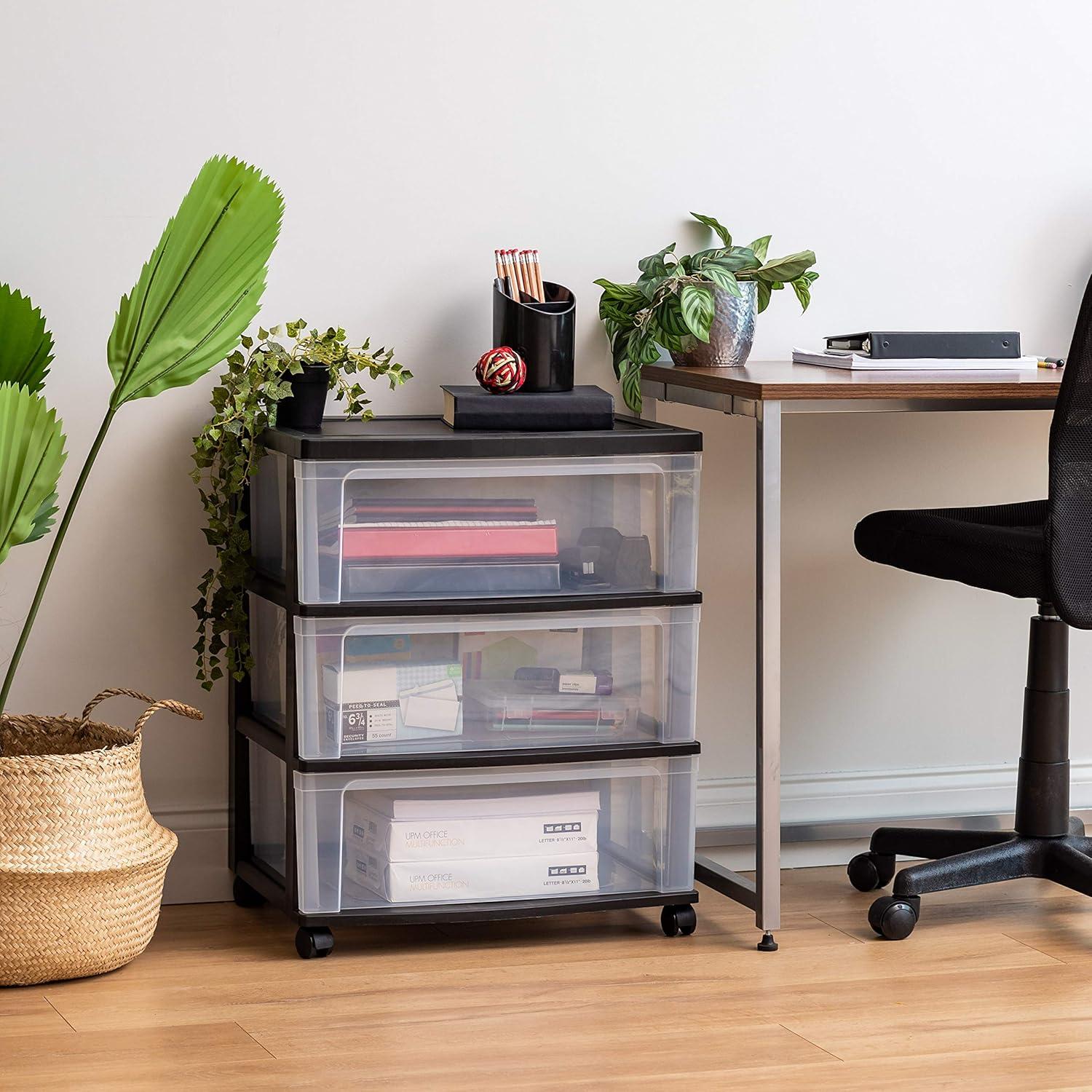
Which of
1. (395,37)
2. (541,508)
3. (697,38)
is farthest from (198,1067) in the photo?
(697,38)

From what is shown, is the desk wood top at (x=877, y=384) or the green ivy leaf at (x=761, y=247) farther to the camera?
the green ivy leaf at (x=761, y=247)

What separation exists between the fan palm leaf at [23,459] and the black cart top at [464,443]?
0.32 m

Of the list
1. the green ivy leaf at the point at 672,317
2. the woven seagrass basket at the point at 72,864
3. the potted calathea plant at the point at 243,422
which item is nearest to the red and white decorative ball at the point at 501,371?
the potted calathea plant at the point at 243,422

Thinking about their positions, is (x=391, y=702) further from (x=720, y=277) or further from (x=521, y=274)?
(x=720, y=277)

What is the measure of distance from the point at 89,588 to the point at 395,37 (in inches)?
37.7

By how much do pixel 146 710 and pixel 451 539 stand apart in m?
0.50

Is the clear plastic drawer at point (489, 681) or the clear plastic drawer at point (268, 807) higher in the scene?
the clear plastic drawer at point (489, 681)

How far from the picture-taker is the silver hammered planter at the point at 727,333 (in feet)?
8.07

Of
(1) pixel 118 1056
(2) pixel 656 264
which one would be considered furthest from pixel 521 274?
(1) pixel 118 1056

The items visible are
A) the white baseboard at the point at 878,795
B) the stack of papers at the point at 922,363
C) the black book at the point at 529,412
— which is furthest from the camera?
the white baseboard at the point at 878,795

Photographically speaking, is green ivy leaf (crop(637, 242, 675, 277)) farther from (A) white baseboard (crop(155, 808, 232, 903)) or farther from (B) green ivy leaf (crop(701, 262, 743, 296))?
(A) white baseboard (crop(155, 808, 232, 903))

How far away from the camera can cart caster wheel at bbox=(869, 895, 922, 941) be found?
7.48 ft

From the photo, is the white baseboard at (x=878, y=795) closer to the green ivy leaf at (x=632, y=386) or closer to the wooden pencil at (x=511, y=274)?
the green ivy leaf at (x=632, y=386)

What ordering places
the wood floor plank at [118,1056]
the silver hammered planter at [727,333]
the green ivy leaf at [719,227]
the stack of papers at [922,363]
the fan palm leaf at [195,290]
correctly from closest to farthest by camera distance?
the wood floor plank at [118,1056], the fan palm leaf at [195,290], the stack of papers at [922,363], the silver hammered planter at [727,333], the green ivy leaf at [719,227]
